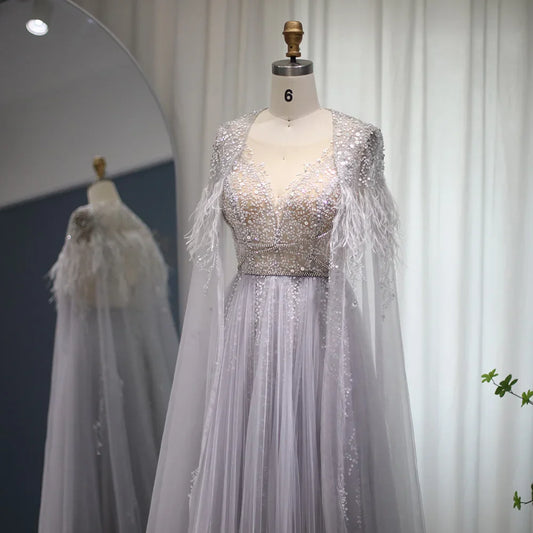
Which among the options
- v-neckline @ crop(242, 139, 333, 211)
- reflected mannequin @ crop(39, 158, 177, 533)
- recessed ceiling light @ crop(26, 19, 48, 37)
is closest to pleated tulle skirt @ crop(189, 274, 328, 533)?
v-neckline @ crop(242, 139, 333, 211)

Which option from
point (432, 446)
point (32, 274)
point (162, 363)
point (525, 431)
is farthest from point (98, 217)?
point (525, 431)

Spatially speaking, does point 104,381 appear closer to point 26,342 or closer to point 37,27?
point 26,342

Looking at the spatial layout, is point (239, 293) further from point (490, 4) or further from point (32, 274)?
point (490, 4)

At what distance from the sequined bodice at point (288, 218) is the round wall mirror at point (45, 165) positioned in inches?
23.3

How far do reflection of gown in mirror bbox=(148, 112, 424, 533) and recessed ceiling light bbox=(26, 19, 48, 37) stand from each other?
2.20 feet

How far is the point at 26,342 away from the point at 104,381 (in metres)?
0.22

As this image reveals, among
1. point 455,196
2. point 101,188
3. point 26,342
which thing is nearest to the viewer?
point 26,342

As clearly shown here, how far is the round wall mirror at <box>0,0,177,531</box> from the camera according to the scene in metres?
2.13

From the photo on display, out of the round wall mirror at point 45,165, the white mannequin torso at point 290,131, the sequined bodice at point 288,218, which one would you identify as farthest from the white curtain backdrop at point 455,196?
the sequined bodice at point 288,218

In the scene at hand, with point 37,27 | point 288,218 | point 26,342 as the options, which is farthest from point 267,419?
point 37,27

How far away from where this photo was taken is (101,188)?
2.28m

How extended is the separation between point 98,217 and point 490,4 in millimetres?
1190

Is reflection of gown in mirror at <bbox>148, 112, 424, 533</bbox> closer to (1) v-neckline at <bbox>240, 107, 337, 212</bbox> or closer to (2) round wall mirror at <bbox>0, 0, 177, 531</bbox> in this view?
(1) v-neckline at <bbox>240, 107, 337, 212</bbox>

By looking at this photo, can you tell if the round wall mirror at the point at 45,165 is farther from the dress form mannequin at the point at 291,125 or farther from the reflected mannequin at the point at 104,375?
the dress form mannequin at the point at 291,125
